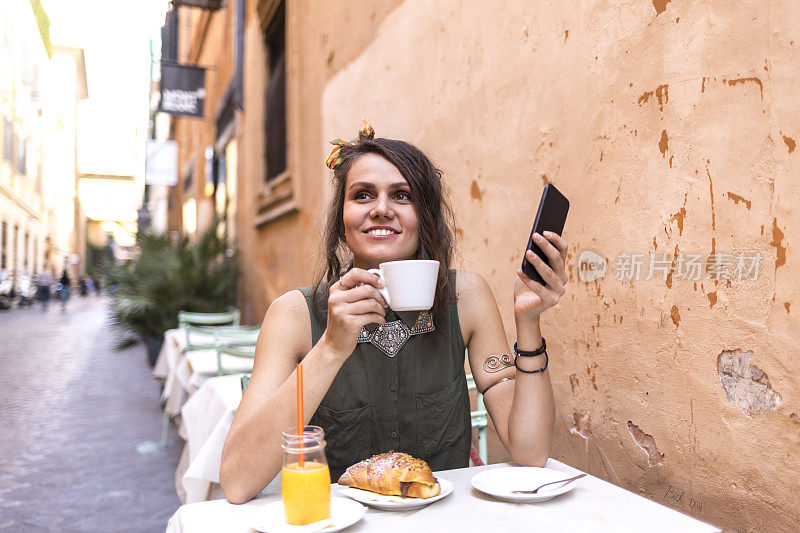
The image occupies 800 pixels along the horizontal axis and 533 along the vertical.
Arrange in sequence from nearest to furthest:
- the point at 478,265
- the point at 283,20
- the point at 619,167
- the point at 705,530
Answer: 1. the point at 705,530
2. the point at 619,167
3. the point at 478,265
4. the point at 283,20

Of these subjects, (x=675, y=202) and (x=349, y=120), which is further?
(x=349, y=120)

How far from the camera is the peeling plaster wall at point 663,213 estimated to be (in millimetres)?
1345

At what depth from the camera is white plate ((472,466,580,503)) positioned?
43.7 inches

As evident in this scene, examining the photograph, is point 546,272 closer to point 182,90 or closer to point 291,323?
point 291,323

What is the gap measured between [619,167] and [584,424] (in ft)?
2.66

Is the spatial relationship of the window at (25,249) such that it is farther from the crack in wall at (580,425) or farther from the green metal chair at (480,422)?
the crack in wall at (580,425)

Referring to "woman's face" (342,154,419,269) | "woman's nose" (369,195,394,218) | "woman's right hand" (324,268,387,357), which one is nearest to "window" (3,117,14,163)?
"woman's face" (342,154,419,269)

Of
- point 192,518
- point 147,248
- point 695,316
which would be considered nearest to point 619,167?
point 695,316

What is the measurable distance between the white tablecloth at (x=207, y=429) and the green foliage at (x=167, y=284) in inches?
183

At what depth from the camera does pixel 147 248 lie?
26.6 feet

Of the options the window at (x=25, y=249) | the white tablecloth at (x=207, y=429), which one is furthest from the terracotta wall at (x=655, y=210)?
the window at (x=25, y=249)

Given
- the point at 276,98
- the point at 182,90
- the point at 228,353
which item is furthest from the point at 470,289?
the point at 182,90

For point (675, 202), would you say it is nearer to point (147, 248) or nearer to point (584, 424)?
point (584, 424)

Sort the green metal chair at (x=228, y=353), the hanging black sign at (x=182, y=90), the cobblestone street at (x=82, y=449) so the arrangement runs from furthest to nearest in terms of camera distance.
Answer: the hanging black sign at (x=182, y=90) < the cobblestone street at (x=82, y=449) < the green metal chair at (x=228, y=353)
